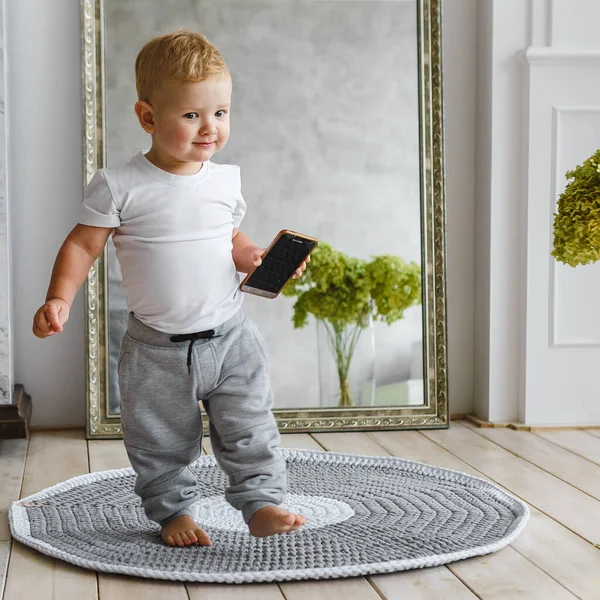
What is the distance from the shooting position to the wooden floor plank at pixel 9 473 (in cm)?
178

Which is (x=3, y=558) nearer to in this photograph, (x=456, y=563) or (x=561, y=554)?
(x=456, y=563)

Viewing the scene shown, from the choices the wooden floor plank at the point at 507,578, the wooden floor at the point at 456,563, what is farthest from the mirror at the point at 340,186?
the wooden floor plank at the point at 507,578

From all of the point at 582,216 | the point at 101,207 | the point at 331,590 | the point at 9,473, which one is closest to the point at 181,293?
the point at 101,207

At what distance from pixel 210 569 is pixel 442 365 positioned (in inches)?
50.9

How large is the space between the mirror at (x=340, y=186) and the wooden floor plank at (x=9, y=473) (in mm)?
238

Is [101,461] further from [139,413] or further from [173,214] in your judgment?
[173,214]

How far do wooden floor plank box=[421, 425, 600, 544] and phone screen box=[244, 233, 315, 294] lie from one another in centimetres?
69

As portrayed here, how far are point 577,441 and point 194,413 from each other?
1.23m

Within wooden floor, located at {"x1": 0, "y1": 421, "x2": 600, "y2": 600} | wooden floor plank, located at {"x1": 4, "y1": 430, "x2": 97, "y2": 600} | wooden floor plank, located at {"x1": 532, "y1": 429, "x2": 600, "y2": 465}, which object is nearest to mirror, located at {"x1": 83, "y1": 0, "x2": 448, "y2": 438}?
wooden floor, located at {"x1": 0, "y1": 421, "x2": 600, "y2": 600}

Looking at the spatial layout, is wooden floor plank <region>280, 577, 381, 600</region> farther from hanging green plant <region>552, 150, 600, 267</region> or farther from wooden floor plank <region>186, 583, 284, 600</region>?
hanging green plant <region>552, 150, 600, 267</region>

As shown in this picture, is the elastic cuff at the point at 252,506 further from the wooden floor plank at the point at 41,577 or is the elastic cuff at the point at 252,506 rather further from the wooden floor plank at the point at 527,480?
the wooden floor plank at the point at 527,480

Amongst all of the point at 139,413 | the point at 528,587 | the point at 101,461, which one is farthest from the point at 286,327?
the point at 528,587

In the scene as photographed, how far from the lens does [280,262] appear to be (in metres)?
1.59

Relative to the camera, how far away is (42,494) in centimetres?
189
